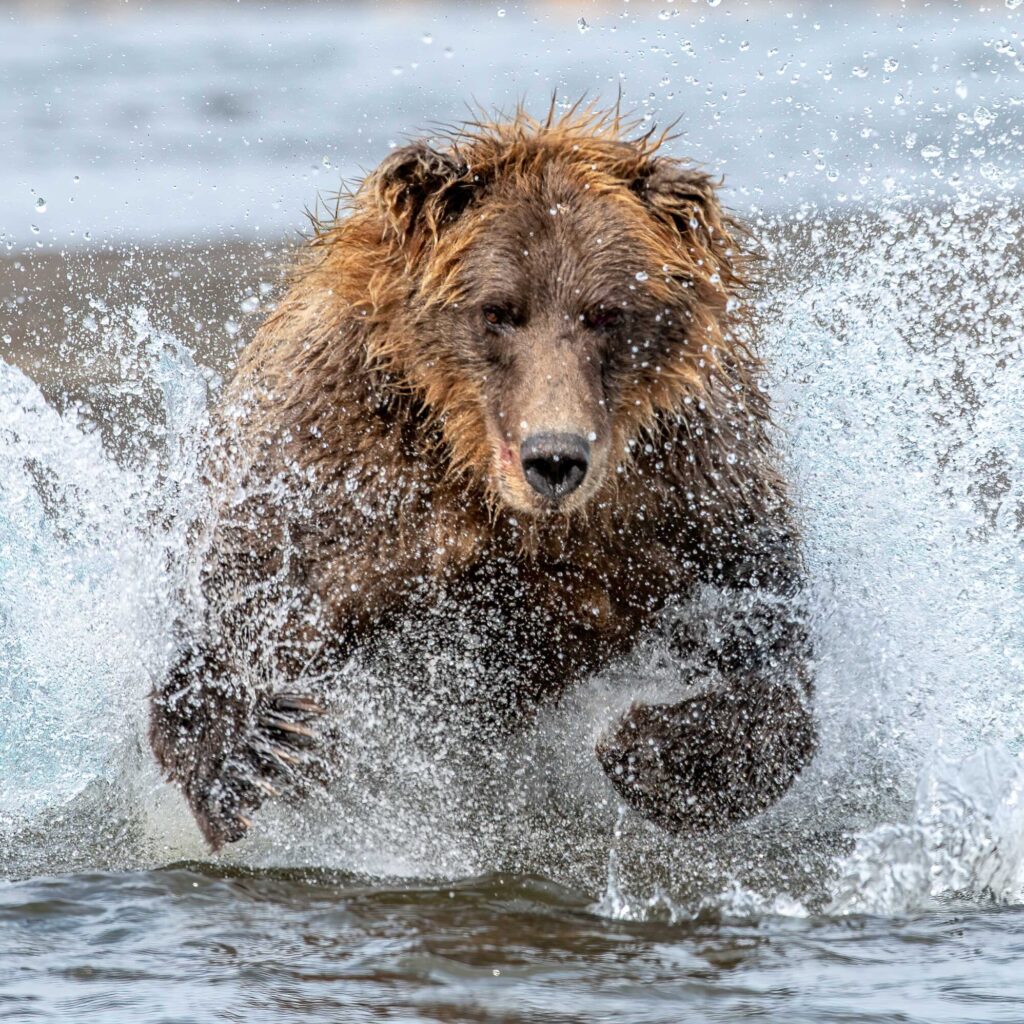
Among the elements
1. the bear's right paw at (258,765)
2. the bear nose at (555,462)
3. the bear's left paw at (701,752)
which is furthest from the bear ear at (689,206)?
the bear's right paw at (258,765)

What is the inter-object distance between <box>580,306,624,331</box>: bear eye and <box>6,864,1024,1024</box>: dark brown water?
1.61 m

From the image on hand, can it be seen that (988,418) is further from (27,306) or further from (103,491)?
(27,306)

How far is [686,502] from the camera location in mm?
5648

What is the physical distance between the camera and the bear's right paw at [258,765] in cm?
586

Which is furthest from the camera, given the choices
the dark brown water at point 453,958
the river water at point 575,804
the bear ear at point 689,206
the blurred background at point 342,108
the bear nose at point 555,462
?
the blurred background at point 342,108

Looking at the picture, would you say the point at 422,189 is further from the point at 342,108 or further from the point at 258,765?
the point at 342,108

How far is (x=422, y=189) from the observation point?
18.0ft

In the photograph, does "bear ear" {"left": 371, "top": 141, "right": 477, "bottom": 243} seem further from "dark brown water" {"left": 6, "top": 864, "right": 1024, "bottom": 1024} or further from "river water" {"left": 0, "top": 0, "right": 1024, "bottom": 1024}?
"dark brown water" {"left": 6, "top": 864, "right": 1024, "bottom": 1024}

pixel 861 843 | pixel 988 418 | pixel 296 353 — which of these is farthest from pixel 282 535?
pixel 988 418

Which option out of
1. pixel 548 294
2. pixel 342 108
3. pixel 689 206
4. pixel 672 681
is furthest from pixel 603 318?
pixel 342 108

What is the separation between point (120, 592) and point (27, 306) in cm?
762

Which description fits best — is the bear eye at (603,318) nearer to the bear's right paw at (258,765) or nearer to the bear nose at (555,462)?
the bear nose at (555,462)

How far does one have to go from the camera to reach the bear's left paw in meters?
5.82

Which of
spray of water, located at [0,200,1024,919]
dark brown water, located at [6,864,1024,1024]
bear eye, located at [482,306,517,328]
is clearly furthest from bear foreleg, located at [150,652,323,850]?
bear eye, located at [482,306,517,328]
